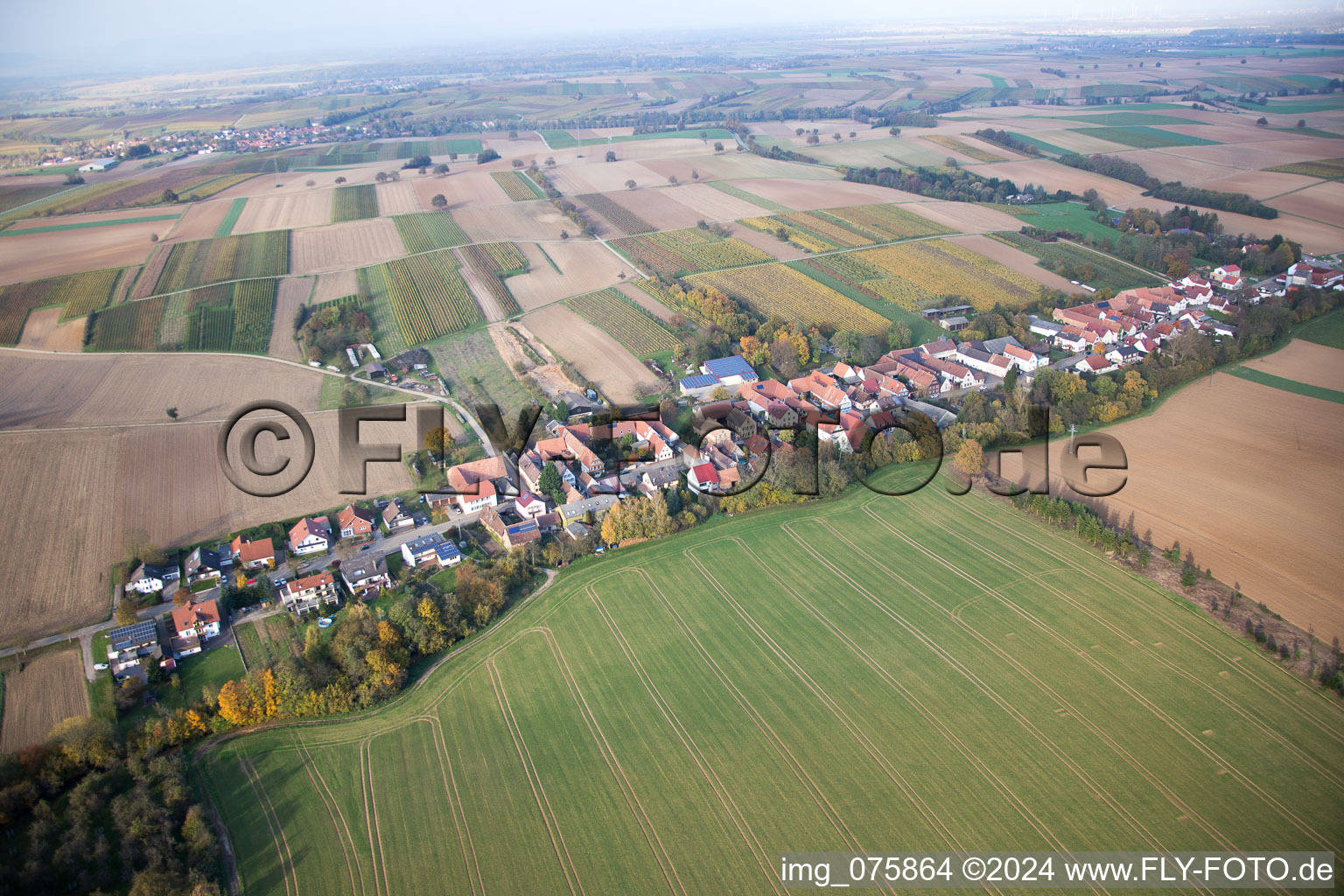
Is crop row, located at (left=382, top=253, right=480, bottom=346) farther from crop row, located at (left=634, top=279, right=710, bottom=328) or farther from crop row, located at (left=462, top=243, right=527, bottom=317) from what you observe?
crop row, located at (left=634, top=279, right=710, bottom=328)

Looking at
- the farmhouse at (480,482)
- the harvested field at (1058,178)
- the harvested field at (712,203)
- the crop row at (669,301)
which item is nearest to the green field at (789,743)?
the farmhouse at (480,482)

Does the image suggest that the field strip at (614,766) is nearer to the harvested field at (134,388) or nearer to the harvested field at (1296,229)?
the harvested field at (134,388)

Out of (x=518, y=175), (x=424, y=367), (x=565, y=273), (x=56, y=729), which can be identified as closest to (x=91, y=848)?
(x=56, y=729)

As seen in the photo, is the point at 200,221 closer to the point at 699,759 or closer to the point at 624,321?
the point at 624,321

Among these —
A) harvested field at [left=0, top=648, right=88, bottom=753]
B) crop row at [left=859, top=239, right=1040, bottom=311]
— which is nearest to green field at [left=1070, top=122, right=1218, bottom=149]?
crop row at [left=859, top=239, right=1040, bottom=311]

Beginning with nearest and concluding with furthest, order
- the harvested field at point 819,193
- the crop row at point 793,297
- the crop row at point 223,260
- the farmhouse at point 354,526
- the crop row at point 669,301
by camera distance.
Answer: the farmhouse at point 354,526 → the crop row at point 793,297 → the crop row at point 669,301 → the crop row at point 223,260 → the harvested field at point 819,193
